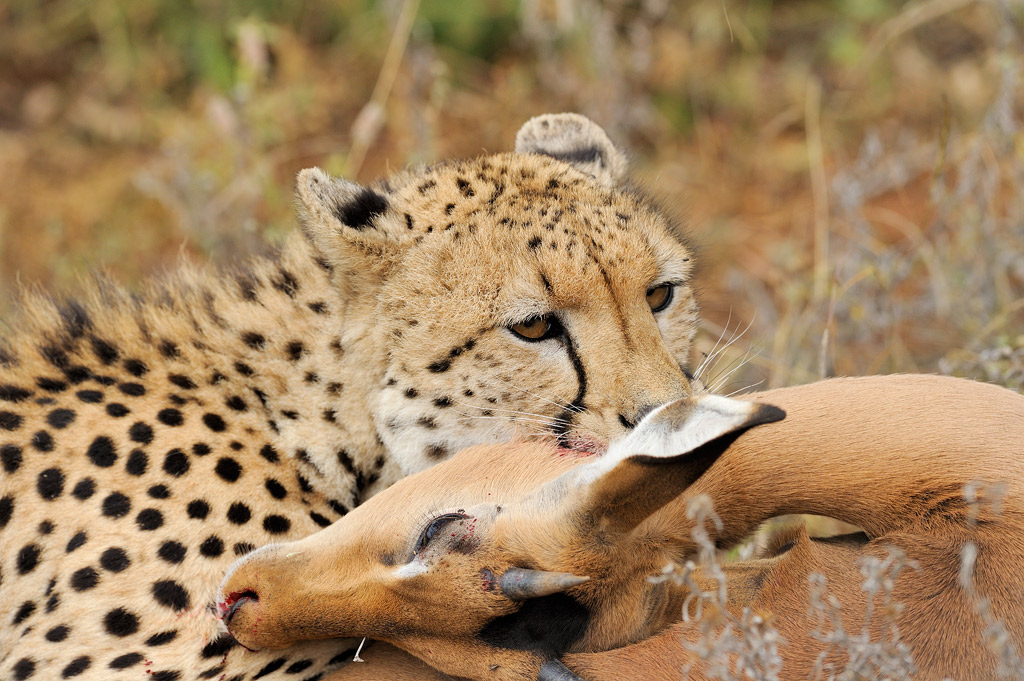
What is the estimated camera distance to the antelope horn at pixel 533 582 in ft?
5.99

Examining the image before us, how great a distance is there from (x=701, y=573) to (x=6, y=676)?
55.8 inches

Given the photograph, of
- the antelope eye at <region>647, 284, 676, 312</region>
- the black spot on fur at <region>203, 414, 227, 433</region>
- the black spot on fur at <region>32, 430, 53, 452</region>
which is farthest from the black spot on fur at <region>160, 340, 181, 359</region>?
the antelope eye at <region>647, 284, 676, 312</region>

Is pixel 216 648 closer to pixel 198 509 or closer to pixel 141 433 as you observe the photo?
pixel 198 509

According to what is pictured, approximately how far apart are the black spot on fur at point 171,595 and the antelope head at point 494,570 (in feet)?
0.86

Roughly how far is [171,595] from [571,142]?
66.4 inches

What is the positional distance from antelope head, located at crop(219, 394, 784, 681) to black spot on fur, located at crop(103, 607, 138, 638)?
31 cm

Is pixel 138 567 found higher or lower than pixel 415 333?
lower

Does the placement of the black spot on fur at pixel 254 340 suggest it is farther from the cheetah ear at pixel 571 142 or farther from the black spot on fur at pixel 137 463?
the cheetah ear at pixel 571 142

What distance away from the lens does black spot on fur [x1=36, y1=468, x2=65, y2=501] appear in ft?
8.12

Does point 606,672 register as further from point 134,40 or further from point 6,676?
point 134,40

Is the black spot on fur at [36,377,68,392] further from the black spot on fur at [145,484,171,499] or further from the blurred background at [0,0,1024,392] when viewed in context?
the blurred background at [0,0,1024,392]

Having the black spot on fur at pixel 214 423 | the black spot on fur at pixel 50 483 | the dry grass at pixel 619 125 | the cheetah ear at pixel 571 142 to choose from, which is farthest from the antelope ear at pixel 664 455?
the dry grass at pixel 619 125

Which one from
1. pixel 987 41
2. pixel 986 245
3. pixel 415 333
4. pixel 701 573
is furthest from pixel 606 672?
pixel 987 41

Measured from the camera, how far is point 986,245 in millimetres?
3834
